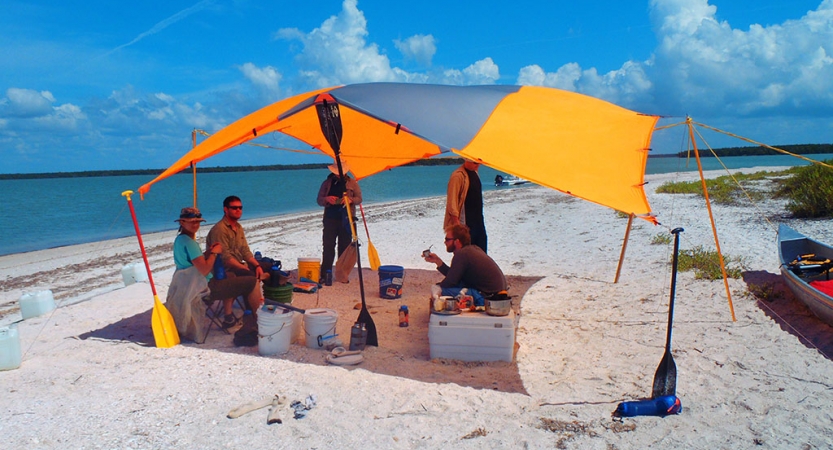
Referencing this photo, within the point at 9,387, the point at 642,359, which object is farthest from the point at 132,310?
the point at 642,359

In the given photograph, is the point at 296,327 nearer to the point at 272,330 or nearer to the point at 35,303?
the point at 272,330

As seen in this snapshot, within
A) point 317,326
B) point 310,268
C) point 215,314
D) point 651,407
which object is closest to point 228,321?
point 215,314

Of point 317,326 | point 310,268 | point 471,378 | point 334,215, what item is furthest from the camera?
point 334,215

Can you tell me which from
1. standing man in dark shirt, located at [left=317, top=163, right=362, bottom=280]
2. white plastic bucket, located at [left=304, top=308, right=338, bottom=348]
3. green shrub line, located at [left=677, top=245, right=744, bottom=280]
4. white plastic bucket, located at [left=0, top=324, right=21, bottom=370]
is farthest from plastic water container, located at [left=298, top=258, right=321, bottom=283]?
Result: green shrub line, located at [left=677, top=245, right=744, bottom=280]

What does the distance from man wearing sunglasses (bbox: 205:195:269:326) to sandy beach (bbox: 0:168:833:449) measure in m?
0.60

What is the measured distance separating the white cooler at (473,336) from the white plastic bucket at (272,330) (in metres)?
1.24

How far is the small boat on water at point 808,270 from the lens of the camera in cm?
489

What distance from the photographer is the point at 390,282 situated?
6.51 metres

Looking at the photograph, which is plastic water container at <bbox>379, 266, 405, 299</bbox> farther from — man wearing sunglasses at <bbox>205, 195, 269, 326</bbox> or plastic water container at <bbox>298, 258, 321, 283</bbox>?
man wearing sunglasses at <bbox>205, 195, 269, 326</bbox>

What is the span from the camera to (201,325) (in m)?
4.94

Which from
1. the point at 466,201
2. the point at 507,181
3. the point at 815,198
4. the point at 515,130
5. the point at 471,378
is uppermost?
the point at 515,130

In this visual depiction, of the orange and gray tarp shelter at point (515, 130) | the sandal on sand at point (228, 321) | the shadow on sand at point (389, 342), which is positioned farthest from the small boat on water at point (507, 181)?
the sandal on sand at point (228, 321)

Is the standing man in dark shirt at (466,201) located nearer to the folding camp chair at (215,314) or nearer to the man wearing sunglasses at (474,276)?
the man wearing sunglasses at (474,276)

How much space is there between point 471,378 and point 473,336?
0.39 metres
